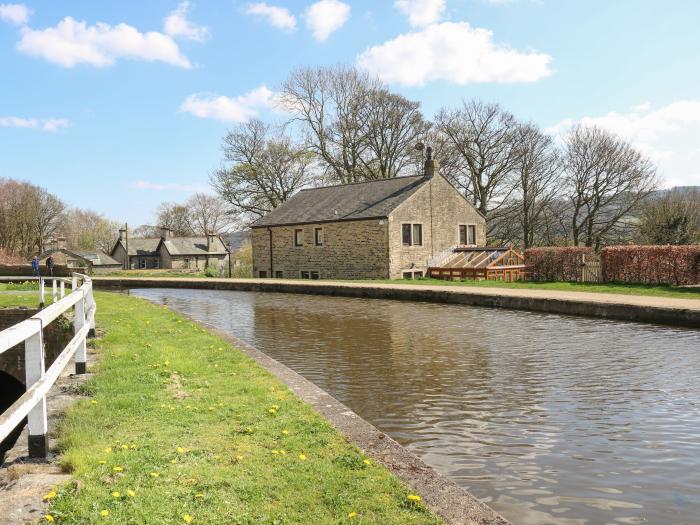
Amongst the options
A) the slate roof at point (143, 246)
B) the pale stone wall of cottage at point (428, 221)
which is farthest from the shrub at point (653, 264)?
the slate roof at point (143, 246)

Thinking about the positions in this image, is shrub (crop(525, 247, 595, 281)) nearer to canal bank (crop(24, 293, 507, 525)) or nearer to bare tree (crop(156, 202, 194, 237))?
canal bank (crop(24, 293, 507, 525))

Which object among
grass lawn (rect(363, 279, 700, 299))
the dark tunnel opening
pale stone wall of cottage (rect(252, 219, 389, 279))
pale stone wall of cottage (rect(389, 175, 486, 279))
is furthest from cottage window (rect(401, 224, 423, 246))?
the dark tunnel opening

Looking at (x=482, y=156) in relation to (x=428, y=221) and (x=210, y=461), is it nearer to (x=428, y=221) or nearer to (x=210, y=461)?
(x=428, y=221)

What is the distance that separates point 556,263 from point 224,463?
2209cm

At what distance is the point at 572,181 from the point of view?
1778 inches

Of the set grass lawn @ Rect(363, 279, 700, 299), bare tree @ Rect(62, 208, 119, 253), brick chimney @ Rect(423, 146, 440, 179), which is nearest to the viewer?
grass lawn @ Rect(363, 279, 700, 299)

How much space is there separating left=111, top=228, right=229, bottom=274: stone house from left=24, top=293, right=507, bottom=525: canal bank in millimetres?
61610

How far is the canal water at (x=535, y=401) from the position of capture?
4328 millimetres

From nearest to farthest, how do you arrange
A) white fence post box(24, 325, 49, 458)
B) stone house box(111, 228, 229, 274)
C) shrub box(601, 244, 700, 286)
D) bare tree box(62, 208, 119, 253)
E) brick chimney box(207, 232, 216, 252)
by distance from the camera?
white fence post box(24, 325, 49, 458)
shrub box(601, 244, 700, 286)
stone house box(111, 228, 229, 274)
brick chimney box(207, 232, 216, 252)
bare tree box(62, 208, 119, 253)

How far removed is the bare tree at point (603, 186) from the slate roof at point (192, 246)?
1686 inches

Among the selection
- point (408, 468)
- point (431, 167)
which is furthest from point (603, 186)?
point (408, 468)

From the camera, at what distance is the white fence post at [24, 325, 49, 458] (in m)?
4.06

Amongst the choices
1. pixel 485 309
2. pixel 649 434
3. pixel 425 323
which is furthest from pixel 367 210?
pixel 649 434

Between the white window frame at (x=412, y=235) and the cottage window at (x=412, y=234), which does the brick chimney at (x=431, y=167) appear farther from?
the cottage window at (x=412, y=234)
